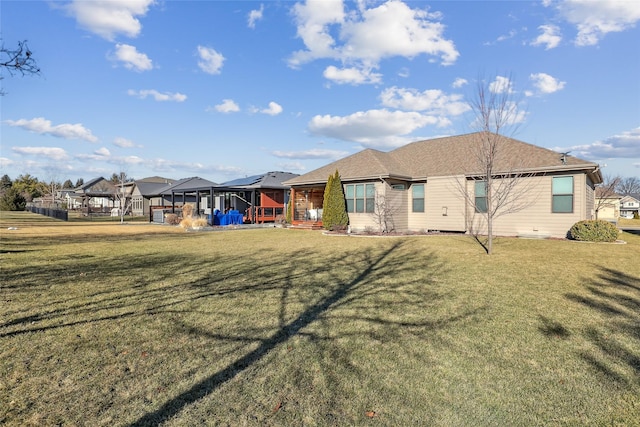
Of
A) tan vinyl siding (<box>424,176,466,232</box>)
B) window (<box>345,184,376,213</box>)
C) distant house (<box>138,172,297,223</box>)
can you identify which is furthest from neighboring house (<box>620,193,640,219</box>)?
window (<box>345,184,376,213</box>)

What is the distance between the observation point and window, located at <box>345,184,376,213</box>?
1770 centimetres

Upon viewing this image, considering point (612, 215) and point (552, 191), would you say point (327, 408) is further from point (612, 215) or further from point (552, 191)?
point (612, 215)

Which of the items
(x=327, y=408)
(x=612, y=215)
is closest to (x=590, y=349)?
(x=327, y=408)

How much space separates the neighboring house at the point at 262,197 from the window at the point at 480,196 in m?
13.4

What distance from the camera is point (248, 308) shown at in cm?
521

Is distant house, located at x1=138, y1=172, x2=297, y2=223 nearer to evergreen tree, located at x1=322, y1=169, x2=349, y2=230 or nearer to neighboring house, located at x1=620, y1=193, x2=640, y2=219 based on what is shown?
evergreen tree, located at x1=322, y1=169, x2=349, y2=230

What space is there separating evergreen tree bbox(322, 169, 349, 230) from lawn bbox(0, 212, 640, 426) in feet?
32.5

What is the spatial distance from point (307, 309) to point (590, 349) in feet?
11.4

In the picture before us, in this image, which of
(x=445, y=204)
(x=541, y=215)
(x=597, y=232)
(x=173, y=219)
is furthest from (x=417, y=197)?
(x=173, y=219)

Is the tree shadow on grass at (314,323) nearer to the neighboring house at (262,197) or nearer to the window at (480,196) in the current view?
the window at (480,196)

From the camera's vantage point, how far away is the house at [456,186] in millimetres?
13820

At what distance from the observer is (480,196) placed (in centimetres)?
1591

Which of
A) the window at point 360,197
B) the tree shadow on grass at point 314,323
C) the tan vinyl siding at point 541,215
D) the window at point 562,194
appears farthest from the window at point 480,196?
the tree shadow on grass at point 314,323

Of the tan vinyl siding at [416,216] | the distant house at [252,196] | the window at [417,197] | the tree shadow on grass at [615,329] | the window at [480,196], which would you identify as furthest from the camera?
the distant house at [252,196]
